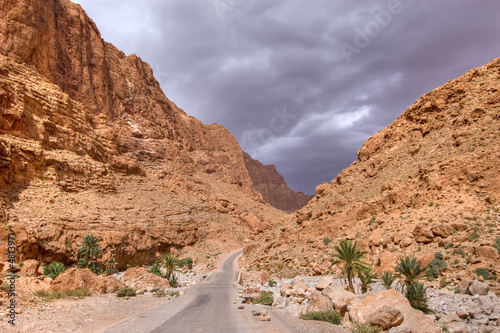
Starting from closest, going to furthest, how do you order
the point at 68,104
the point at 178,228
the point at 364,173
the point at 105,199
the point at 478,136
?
the point at 478,136 → the point at 364,173 → the point at 105,199 → the point at 68,104 → the point at 178,228

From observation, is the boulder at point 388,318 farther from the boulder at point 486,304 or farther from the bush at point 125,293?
the bush at point 125,293

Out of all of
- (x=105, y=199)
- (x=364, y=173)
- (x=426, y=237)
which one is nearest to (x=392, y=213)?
(x=426, y=237)

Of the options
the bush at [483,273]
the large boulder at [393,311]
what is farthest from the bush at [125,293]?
the bush at [483,273]

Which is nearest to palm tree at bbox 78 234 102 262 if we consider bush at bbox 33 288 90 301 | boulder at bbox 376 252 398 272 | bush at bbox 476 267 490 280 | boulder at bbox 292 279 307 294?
bush at bbox 33 288 90 301

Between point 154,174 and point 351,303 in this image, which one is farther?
point 154,174

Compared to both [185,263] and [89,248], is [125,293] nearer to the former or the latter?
[89,248]

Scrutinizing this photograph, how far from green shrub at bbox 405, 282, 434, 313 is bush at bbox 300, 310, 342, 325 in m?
3.76

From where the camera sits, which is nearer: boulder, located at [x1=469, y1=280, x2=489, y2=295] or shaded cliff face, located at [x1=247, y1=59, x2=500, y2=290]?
boulder, located at [x1=469, y1=280, x2=489, y2=295]

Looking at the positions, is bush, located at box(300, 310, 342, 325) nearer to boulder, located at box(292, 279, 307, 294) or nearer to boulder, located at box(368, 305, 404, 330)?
boulder, located at box(368, 305, 404, 330)

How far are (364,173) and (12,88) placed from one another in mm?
44799

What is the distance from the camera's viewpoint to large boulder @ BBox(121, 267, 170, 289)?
24.2m

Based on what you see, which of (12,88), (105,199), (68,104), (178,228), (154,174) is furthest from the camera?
(154,174)

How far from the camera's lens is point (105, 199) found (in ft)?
138

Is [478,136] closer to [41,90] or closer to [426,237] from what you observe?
[426,237]
